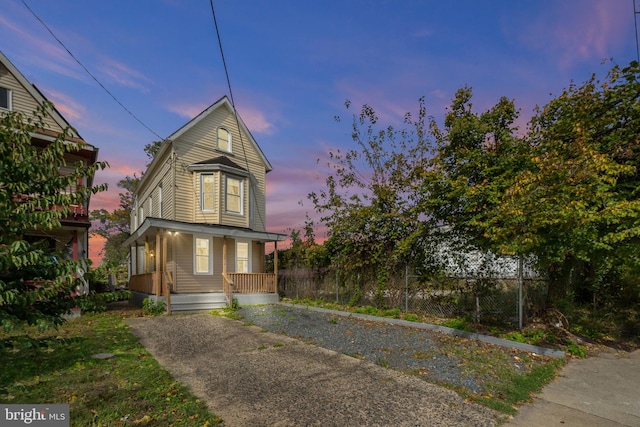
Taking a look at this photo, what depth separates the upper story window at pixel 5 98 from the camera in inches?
492

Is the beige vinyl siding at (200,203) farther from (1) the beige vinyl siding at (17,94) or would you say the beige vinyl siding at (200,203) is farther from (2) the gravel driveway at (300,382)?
(2) the gravel driveway at (300,382)

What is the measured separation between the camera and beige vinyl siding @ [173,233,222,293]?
45.4ft

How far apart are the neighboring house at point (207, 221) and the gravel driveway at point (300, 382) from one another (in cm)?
468

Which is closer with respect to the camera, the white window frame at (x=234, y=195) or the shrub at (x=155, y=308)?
the shrub at (x=155, y=308)

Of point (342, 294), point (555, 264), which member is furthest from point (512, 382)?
point (342, 294)

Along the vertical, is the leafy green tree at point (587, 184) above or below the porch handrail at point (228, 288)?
above

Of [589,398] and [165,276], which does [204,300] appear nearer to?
[165,276]

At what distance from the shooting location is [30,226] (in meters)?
2.83

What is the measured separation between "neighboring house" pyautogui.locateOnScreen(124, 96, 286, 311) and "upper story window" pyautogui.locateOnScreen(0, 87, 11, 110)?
553 cm

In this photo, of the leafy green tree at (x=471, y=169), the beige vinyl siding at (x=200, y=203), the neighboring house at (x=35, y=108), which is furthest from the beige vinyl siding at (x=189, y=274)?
the leafy green tree at (x=471, y=169)

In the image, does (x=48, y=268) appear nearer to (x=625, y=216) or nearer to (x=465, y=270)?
(x=625, y=216)

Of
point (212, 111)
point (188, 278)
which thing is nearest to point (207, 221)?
point (188, 278)

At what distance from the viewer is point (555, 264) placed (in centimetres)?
879

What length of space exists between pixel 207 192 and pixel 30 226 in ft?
41.9
